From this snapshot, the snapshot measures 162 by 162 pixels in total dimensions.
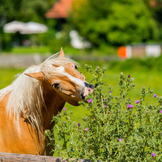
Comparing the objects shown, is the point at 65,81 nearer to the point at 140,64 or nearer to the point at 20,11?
the point at 140,64

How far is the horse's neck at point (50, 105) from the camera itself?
2.61 m

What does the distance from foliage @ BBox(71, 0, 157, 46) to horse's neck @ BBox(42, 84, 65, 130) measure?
23.5m

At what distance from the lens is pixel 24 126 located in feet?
8.38

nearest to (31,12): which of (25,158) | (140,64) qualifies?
(140,64)

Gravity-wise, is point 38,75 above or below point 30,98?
above

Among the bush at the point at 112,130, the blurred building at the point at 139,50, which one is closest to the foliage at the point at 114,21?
the blurred building at the point at 139,50

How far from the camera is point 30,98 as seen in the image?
2.56m

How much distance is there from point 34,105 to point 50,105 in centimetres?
15

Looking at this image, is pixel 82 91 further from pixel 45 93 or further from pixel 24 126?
pixel 24 126

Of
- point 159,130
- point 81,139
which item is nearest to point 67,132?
point 81,139

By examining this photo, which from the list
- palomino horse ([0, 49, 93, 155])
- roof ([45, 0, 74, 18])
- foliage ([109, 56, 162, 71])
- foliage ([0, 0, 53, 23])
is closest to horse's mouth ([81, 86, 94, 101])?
palomino horse ([0, 49, 93, 155])

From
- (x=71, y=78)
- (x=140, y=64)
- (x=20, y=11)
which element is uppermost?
(x=20, y=11)

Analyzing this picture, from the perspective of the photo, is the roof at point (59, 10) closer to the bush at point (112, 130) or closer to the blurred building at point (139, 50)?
the blurred building at point (139, 50)

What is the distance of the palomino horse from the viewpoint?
96.3 inches
